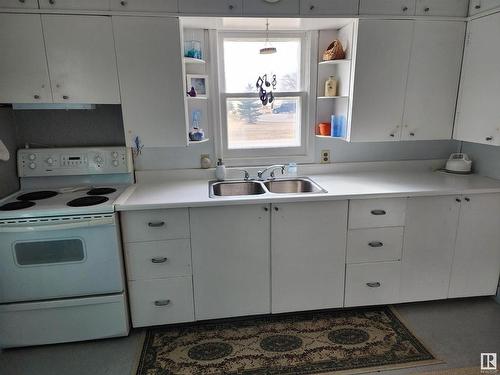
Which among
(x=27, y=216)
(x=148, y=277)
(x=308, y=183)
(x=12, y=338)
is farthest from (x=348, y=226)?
(x=12, y=338)

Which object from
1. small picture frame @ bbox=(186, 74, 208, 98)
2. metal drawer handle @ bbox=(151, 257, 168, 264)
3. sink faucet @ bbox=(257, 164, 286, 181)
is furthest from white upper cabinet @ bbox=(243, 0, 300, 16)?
metal drawer handle @ bbox=(151, 257, 168, 264)

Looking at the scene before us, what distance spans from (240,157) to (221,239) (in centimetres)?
82

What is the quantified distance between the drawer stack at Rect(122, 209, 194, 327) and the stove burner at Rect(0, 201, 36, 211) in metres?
0.57

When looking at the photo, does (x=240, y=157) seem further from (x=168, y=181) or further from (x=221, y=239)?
(x=221, y=239)

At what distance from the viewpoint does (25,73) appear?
2.06 meters

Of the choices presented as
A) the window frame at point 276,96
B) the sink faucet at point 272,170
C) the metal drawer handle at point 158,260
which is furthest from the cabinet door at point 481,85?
the metal drawer handle at point 158,260

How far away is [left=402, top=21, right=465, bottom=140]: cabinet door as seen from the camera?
232 cm

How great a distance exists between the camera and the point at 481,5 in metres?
2.22

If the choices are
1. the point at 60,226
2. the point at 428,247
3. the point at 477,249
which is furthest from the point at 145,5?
the point at 477,249

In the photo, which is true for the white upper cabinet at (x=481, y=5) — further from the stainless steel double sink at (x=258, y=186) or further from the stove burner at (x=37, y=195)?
the stove burner at (x=37, y=195)

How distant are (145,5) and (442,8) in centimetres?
197

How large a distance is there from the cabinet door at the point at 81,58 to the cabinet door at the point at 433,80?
6.63ft

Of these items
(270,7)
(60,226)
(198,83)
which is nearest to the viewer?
(60,226)

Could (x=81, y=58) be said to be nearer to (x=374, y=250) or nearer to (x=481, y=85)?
(x=374, y=250)
